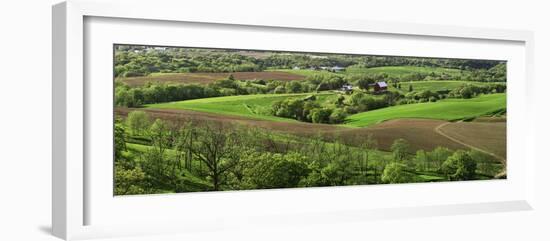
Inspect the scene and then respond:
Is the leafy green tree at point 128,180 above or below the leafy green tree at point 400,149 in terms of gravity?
below

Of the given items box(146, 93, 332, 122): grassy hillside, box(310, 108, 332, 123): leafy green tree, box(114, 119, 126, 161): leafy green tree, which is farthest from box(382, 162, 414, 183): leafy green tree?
box(114, 119, 126, 161): leafy green tree

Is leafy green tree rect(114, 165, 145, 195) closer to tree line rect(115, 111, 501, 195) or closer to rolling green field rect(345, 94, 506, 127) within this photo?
tree line rect(115, 111, 501, 195)

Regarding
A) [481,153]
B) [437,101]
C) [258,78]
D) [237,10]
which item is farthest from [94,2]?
[481,153]

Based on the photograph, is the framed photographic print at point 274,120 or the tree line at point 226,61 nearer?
the framed photographic print at point 274,120

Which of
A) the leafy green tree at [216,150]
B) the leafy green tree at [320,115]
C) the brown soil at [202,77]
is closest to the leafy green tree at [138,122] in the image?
the brown soil at [202,77]

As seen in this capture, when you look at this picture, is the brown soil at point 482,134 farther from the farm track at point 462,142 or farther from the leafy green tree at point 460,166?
the leafy green tree at point 460,166

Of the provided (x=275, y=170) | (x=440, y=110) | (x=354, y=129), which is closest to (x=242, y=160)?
(x=275, y=170)
